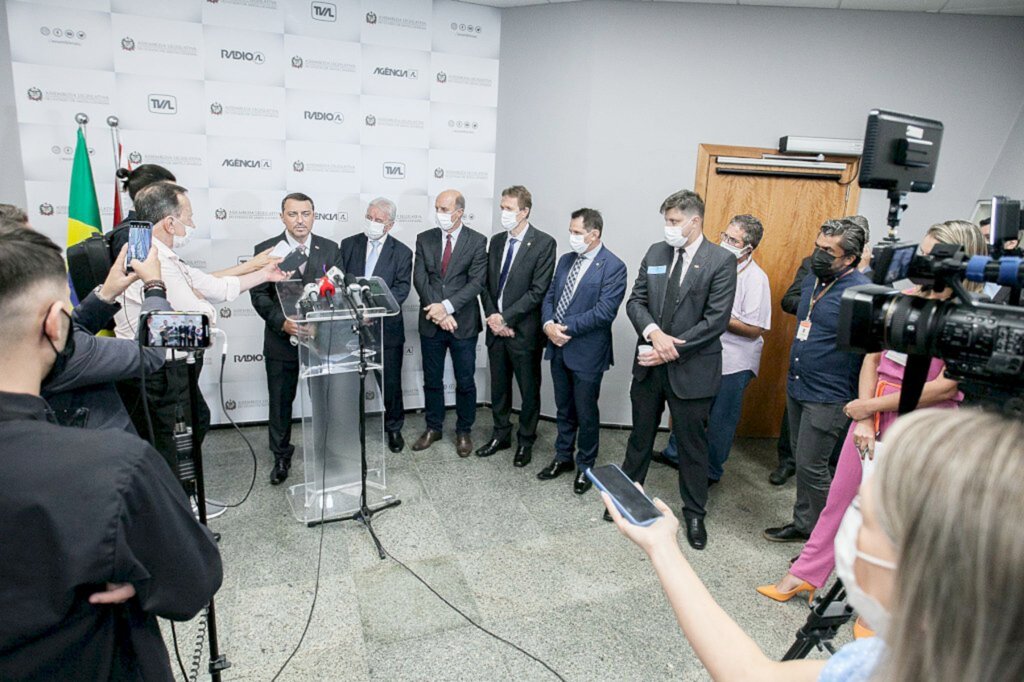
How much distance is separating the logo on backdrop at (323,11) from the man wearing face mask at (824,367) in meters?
3.42

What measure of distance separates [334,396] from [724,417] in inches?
90.7

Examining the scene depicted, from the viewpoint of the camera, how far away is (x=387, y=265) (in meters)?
3.84

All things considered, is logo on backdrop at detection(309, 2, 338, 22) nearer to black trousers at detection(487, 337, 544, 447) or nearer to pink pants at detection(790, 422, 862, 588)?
black trousers at detection(487, 337, 544, 447)

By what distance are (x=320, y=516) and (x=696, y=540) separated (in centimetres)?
195

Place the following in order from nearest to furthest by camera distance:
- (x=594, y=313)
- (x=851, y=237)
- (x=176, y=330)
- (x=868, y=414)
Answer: (x=176, y=330) → (x=868, y=414) → (x=851, y=237) → (x=594, y=313)

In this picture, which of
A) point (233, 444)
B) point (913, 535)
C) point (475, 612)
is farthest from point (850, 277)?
point (233, 444)

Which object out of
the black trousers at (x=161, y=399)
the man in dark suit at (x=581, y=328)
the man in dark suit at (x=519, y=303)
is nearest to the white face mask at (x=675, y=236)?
the man in dark suit at (x=581, y=328)

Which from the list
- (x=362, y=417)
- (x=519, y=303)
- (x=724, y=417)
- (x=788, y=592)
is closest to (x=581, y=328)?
(x=519, y=303)

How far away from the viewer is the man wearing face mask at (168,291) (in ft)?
8.29

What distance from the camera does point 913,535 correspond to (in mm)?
583

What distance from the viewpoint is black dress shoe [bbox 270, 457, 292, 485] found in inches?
134

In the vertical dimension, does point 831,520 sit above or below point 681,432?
below

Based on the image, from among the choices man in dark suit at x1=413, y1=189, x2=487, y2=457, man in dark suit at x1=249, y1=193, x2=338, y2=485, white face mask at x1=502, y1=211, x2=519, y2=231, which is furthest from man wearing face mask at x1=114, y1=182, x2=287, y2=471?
white face mask at x1=502, y1=211, x2=519, y2=231

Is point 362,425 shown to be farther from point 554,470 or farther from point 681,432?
point 681,432
